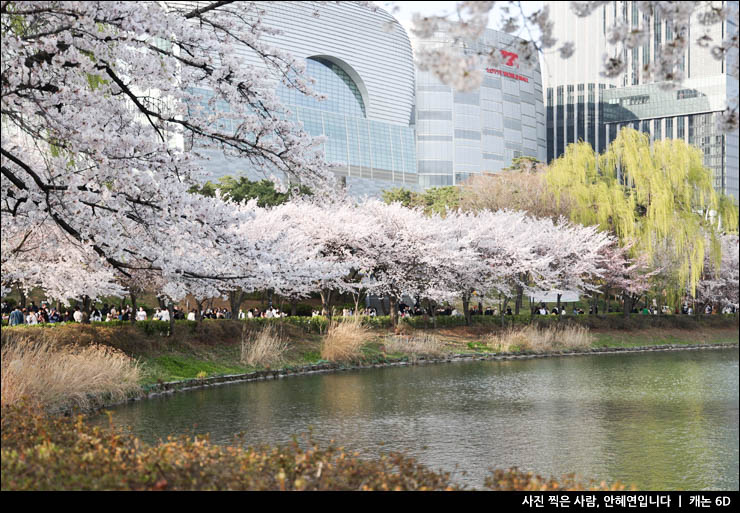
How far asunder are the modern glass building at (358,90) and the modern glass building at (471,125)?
4.07 meters

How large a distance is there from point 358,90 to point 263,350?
2614 inches

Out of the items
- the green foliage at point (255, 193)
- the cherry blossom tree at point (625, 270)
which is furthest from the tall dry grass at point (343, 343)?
the green foliage at point (255, 193)

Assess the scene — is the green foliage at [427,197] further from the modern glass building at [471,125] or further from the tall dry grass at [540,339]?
the modern glass building at [471,125]

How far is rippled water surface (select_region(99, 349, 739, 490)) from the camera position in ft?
39.4

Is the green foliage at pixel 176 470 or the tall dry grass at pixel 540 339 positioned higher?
the green foliage at pixel 176 470

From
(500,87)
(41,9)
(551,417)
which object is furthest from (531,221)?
(500,87)

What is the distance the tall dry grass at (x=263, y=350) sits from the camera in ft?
77.0

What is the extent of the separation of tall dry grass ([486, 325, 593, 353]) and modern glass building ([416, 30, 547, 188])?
5814 cm

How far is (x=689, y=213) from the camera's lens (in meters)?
35.8

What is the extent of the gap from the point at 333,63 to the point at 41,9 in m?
78.6

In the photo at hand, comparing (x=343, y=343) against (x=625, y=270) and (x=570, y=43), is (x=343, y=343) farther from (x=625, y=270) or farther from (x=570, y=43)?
(x=570, y=43)

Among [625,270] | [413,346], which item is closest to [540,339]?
[413,346]

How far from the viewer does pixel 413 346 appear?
93.3ft
